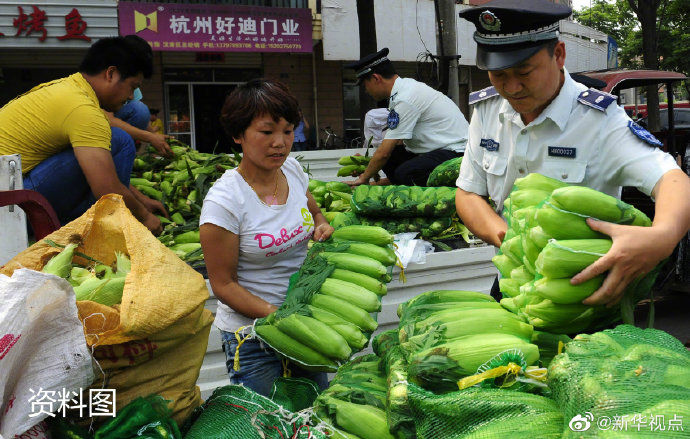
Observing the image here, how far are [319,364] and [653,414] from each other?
1.26 m

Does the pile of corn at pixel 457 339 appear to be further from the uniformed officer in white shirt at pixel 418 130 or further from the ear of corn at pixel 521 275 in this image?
the uniformed officer in white shirt at pixel 418 130

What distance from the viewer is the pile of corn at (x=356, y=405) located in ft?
5.76

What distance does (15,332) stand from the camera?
4.92 ft

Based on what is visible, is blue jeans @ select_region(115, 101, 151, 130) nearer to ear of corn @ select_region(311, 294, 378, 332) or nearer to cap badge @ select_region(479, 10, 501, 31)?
ear of corn @ select_region(311, 294, 378, 332)

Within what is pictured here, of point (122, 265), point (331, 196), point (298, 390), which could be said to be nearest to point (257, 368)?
point (298, 390)

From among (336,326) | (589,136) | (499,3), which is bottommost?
(336,326)

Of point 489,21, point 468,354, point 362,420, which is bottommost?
point 362,420

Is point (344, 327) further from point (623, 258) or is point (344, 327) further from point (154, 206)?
point (154, 206)

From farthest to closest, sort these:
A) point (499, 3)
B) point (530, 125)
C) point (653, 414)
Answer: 1. point (530, 125)
2. point (499, 3)
3. point (653, 414)

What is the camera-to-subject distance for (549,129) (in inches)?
91.7

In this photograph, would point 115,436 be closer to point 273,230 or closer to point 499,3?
point 273,230

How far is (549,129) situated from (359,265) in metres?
0.93

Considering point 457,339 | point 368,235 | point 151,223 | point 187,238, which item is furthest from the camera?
point 187,238

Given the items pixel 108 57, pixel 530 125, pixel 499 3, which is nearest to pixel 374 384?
pixel 530 125
